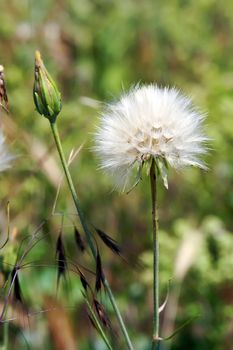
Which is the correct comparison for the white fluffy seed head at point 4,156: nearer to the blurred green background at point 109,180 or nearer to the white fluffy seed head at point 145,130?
the blurred green background at point 109,180

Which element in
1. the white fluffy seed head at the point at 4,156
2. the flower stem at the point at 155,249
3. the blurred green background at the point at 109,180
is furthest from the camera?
the blurred green background at the point at 109,180

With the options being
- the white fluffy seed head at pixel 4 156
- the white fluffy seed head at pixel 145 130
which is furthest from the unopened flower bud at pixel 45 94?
the white fluffy seed head at pixel 4 156

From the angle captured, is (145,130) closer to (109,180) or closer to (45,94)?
(45,94)

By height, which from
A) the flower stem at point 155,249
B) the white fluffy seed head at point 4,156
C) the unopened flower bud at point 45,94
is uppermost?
the unopened flower bud at point 45,94

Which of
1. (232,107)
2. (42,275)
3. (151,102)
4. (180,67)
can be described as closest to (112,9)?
(180,67)

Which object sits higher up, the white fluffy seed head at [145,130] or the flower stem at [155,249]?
the white fluffy seed head at [145,130]

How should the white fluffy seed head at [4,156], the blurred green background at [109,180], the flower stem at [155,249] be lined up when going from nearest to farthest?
the flower stem at [155,249], the white fluffy seed head at [4,156], the blurred green background at [109,180]

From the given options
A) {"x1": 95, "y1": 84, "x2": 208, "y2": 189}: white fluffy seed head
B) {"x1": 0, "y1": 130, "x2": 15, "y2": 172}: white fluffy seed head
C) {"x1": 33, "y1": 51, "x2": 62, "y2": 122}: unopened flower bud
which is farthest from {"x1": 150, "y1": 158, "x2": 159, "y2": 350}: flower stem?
{"x1": 0, "y1": 130, "x2": 15, "y2": 172}: white fluffy seed head

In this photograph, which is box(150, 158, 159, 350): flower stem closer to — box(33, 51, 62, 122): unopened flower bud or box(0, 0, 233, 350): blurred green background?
box(33, 51, 62, 122): unopened flower bud
